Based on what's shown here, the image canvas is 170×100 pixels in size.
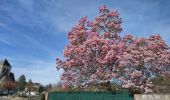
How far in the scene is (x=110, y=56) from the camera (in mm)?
18797

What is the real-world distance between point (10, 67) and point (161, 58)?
123597 mm

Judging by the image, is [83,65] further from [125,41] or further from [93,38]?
[125,41]

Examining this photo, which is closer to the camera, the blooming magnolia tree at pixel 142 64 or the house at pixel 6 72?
the blooming magnolia tree at pixel 142 64

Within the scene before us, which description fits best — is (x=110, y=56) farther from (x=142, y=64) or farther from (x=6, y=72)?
(x=6, y=72)

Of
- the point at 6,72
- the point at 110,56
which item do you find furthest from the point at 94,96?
the point at 6,72

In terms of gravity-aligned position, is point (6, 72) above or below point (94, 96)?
above

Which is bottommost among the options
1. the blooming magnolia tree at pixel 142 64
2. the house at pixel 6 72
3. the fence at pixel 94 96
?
the fence at pixel 94 96

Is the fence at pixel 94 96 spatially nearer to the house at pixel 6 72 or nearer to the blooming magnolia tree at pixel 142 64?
the blooming magnolia tree at pixel 142 64

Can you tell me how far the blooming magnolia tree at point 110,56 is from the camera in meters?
18.1

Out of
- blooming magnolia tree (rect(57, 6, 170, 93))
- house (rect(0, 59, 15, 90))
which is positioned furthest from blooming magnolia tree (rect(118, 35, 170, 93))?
house (rect(0, 59, 15, 90))

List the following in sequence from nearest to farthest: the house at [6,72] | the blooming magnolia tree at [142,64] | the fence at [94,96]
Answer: the fence at [94,96] → the blooming magnolia tree at [142,64] → the house at [6,72]

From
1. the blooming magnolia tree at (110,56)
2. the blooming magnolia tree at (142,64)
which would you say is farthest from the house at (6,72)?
the blooming magnolia tree at (142,64)

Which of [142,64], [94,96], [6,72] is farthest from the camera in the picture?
[6,72]

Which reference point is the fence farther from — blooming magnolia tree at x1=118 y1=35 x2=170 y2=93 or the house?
the house
